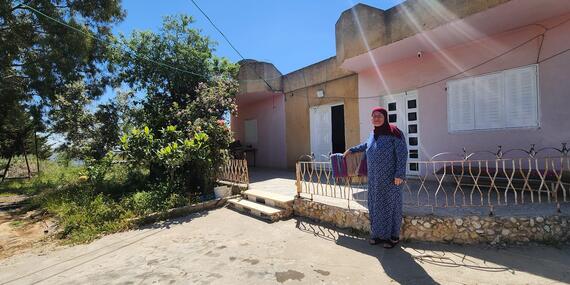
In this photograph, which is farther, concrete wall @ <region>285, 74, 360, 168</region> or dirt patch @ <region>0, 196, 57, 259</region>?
concrete wall @ <region>285, 74, 360, 168</region>

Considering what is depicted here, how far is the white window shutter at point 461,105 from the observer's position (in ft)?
21.0

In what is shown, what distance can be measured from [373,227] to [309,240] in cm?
103

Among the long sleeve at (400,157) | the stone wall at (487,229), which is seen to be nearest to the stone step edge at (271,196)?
the stone wall at (487,229)

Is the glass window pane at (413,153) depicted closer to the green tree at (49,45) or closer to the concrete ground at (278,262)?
the concrete ground at (278,262)

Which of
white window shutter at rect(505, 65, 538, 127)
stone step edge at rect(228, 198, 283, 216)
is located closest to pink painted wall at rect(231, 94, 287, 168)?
stone step edge at rect(228, 198, 283, 216)

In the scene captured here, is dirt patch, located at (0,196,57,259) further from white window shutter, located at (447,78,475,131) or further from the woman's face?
white window shutter, located at (447,78,475,131)

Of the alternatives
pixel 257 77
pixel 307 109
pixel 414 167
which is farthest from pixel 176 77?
pixel 414 167

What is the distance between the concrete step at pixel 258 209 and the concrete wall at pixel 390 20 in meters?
3.97

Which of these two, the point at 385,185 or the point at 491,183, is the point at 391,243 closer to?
the point at 385,185

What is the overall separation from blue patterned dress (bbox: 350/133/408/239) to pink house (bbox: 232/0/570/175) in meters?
2.94

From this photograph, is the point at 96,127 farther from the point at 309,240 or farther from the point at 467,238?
the point at 467,238

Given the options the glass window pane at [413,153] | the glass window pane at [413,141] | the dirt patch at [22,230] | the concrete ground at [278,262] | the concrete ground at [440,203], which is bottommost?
the dirt patch at [22,230]

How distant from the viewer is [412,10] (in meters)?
5.82

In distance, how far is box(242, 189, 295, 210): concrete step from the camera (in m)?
5.98
